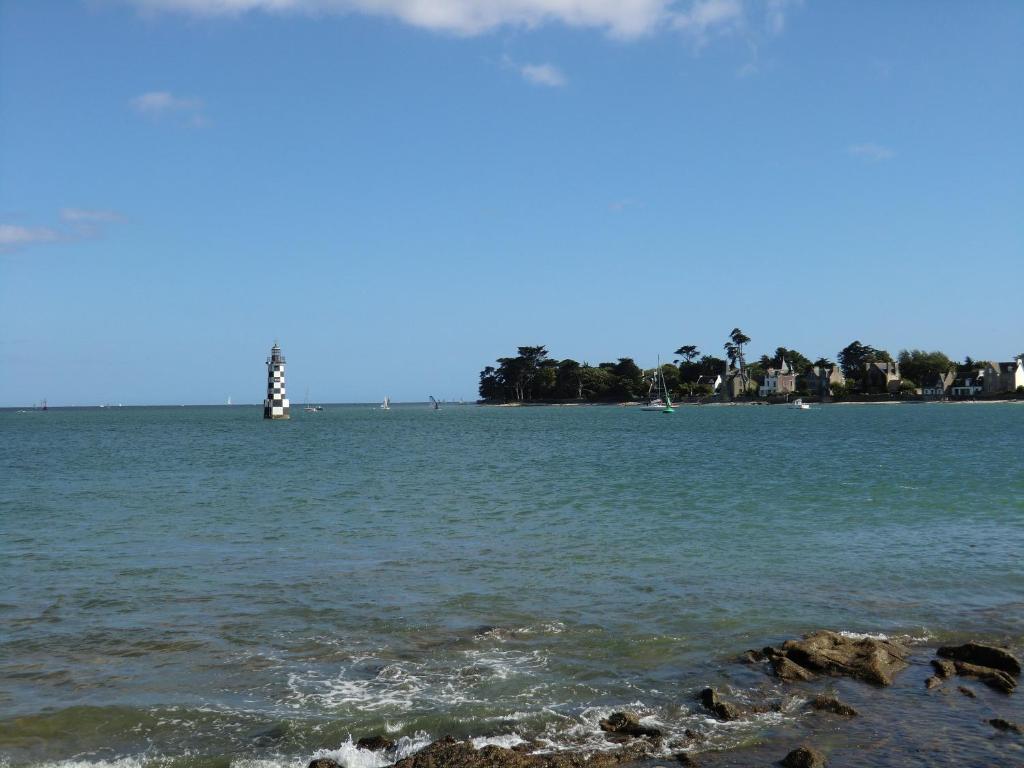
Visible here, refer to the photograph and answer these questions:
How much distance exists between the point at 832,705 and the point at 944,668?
2.19m

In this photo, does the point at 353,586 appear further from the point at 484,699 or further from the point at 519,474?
the point at 519,474

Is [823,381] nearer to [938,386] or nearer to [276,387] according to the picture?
[938,386]

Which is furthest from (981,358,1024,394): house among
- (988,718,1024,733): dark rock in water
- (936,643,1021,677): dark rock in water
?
(988,718,1024,733): dark rock in water

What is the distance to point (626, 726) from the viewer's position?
9656 millimetres

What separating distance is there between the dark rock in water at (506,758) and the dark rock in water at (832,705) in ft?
8.00

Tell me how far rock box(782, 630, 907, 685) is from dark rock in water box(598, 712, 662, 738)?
3.14m

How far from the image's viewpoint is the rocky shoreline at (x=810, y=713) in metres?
8.80

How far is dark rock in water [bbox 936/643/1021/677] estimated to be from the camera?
36.8ft

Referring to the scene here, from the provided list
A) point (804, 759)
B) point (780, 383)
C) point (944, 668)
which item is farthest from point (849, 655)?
point (780, 383)

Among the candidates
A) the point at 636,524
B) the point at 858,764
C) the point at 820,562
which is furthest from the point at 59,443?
the point at 858,764

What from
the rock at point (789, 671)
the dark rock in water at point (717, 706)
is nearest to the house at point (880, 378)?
the rock at point (789, 671)

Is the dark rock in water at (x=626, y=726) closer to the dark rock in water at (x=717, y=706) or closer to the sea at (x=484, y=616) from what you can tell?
the sea at (x=484, y=616)

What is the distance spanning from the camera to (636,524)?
24734 millimetres

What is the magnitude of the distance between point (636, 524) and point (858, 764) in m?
16.1
